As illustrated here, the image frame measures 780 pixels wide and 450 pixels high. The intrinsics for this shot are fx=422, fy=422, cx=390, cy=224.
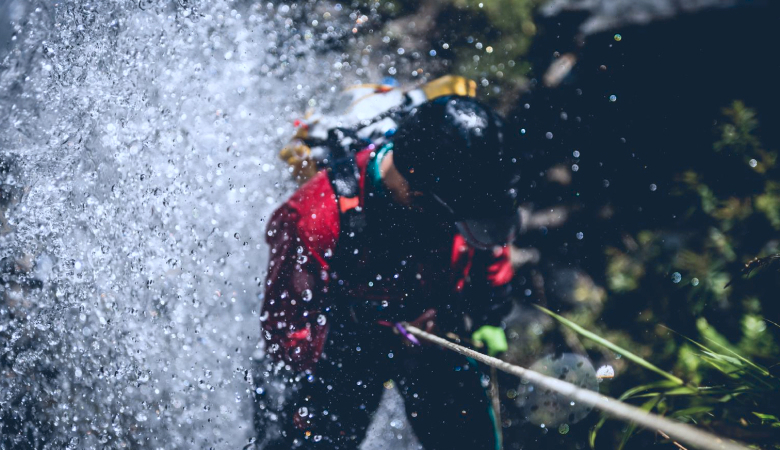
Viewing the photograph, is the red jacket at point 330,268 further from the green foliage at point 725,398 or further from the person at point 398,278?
the green foliage at point 725,398

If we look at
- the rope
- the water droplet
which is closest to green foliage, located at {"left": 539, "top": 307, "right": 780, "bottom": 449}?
the rope

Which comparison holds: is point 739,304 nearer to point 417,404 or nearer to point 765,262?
point 765,262

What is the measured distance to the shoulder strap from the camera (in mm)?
1659

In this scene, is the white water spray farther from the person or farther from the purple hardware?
the purple hardware

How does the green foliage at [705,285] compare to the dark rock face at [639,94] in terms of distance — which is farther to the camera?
the dark rock face at [639,94]

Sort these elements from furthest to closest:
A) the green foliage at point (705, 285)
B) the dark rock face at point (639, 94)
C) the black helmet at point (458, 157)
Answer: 1. the dark rock face at point (639, 94)
2. the green foliage at point (705, 285)
3. the black helmet at point (458, 157)

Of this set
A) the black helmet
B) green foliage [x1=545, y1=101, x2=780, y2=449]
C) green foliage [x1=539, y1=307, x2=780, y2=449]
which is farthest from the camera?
green foliage [x1=545, y1=101, x2=780, y2=449]

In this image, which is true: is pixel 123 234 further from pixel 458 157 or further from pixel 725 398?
pixel 725 398

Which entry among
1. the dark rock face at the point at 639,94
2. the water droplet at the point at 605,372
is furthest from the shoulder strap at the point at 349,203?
the water droplet at the point at 605,372

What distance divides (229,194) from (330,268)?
1.25 m

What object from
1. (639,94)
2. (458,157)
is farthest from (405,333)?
(639,94)

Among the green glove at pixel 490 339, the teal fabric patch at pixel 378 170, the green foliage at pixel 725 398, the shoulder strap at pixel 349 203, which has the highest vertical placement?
the teal fabric patch at pixel 378 170

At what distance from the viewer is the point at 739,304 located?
6.28ft

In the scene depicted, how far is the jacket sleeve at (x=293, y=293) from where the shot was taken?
1.71 meters
